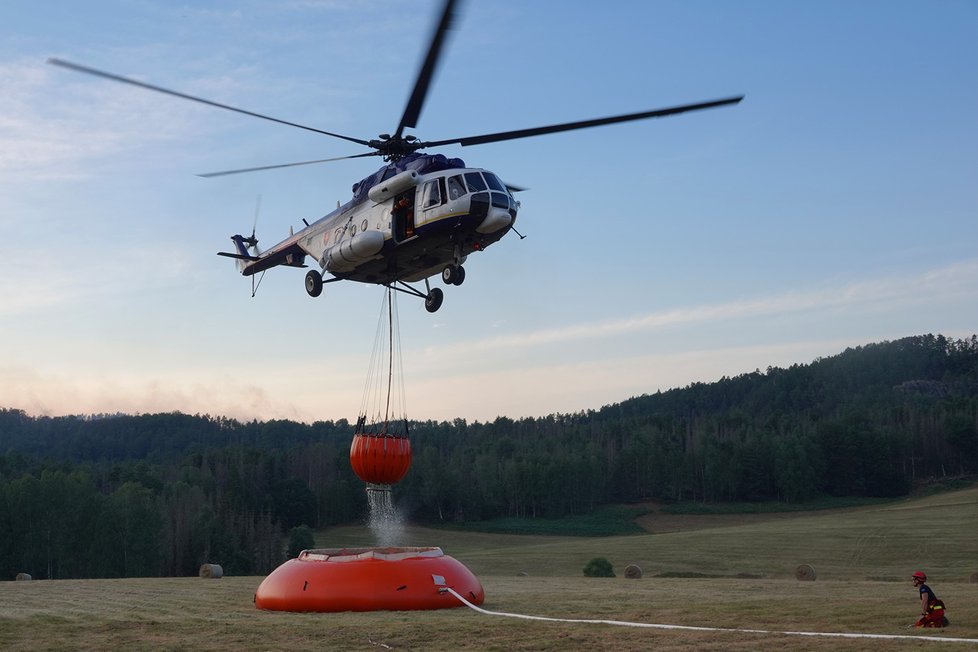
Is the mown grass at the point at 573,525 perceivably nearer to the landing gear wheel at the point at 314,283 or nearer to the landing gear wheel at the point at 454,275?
the landing gear wheel at the point at 314,283

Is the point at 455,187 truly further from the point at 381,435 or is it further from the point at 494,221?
the point at 381,435

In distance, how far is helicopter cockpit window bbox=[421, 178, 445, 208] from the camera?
2127 cm

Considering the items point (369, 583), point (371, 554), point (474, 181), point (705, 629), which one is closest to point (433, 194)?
point (474, 181)

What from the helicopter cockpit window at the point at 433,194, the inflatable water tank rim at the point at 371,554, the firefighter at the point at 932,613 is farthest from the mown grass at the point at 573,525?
the firefighter at the point at 932,613

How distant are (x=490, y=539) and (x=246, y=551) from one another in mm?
25305

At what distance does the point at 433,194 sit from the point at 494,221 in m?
1.46

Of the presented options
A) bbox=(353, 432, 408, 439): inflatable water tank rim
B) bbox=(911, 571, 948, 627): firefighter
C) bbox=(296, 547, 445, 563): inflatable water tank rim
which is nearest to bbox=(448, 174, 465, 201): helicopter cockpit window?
bbox=(353, 432, 408, 439): inflatable water tank rim

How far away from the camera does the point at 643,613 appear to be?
707 inches

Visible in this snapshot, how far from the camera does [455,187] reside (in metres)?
21.2

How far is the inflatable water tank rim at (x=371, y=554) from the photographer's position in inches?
773

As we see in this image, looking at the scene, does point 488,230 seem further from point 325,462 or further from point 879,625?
point 325,462

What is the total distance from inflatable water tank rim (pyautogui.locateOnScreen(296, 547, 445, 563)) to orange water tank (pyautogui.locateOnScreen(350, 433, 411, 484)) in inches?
62.2

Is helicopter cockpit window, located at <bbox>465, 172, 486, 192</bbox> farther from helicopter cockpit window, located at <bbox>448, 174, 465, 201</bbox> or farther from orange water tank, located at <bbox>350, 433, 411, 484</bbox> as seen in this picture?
orange water tank, located at <bbox>350, 433, 411, 484</bbox>

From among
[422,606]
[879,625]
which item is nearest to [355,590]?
[422,606]
